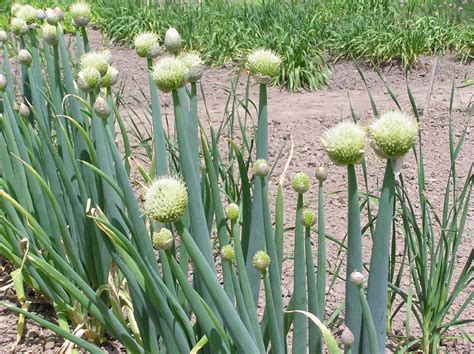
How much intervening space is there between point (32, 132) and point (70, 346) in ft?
2.11

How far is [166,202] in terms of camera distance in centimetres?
102

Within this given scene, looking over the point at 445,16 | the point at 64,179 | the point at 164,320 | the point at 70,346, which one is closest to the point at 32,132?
the point at 64,179

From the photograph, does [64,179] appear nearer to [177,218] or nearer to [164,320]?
[164,320]

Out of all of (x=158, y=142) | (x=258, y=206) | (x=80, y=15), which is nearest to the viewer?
(x=258, y=206)

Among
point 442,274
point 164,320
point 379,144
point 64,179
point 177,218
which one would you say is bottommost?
point 442,274

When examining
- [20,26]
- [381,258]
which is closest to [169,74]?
[381,258]

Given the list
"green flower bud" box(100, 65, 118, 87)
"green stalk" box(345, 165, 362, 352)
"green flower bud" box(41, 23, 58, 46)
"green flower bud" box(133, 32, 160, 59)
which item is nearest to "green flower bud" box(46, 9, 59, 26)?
"green flower bud" box(41, 23, 58, 46)

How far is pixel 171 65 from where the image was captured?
1131 millimetres

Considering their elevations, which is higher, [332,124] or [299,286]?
[299,286]

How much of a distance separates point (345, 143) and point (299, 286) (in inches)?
15.7

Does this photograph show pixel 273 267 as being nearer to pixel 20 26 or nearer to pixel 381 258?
pixel 381 258

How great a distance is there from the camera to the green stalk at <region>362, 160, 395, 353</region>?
1.03 metres

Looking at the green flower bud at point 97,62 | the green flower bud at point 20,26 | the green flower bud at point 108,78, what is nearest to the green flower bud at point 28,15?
the green flower bud at point 20,26

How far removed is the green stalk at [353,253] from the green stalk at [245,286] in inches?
6.9
